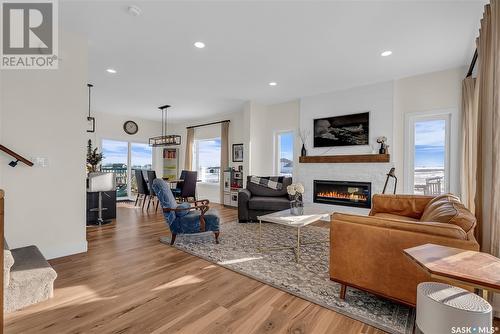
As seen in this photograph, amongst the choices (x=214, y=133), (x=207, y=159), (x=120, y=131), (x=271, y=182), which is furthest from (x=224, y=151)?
(x=120, y=131)

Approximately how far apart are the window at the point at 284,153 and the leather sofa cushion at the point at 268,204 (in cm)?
153

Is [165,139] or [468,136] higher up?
[165,139]

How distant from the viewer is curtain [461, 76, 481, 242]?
3291 millimetres

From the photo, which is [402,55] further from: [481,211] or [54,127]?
[54,127]

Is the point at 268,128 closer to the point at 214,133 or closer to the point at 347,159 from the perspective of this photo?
the point at 214,133

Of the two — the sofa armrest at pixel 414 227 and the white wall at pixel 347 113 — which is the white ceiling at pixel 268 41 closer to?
the white wall at pixel 347 113

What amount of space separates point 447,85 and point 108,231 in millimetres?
6192

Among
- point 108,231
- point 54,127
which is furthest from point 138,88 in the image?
point 108,231

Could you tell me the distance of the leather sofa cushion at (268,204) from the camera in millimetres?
4641

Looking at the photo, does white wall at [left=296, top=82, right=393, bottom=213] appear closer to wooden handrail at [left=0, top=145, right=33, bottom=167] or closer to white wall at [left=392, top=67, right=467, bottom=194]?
white wall at [left=392, top=67, right=467, bottom=194]

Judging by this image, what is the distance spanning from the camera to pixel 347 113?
4941mm

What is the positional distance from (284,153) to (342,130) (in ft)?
5.38

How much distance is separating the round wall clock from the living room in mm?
1903

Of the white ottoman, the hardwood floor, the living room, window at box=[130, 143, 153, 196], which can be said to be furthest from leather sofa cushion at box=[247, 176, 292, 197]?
window at box=[130, 143, 153, 196]
